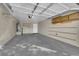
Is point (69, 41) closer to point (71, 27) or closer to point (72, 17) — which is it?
point (71, 27)

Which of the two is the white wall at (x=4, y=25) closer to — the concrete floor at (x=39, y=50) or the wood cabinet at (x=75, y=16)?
the concrete floor at (x=39, y=50)

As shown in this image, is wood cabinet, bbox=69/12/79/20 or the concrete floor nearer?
the concrete floor

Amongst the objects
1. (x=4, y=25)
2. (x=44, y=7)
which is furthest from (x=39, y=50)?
(x=4, y=25)

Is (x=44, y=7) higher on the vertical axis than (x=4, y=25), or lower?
higher

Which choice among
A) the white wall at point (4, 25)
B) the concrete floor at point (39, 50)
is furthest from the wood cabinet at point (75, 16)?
the white wall at point (4, 25)

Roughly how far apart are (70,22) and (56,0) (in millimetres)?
3541

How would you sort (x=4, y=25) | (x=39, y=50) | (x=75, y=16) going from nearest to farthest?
1. (x=39, y=50)
2. (x=75, y=16)
3. (x=4, y=25)

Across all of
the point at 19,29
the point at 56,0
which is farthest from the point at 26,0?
the point at 19,29

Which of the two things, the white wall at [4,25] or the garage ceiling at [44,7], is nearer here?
the garage ceiling at [44,7]

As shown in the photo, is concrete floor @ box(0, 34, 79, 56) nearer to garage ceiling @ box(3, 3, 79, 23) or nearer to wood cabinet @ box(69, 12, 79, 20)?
wood cabinet @ box(69, 12, 79, 20)

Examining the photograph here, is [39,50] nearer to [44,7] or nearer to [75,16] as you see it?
[44,7]

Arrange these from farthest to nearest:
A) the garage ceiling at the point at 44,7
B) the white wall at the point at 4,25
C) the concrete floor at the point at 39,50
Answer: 1. the white wall at the point at 4,25
2. the garage ceiling at the point at 44,7
3. the concrete floor at the point at 39,50

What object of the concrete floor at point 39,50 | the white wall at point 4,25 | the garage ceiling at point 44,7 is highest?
the garage ceiling at point 44,7

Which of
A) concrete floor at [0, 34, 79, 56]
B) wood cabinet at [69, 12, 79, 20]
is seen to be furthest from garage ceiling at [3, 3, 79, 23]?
concrete floor at [0, 34, 79, 56]
